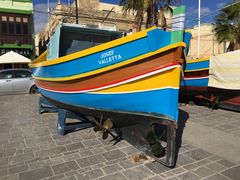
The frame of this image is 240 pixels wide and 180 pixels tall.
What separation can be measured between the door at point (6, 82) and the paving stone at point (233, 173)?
11.1m

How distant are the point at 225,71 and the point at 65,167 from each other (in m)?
6.25

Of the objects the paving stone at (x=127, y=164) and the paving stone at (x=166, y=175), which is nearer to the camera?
the paving stone at (x=166, y=175)

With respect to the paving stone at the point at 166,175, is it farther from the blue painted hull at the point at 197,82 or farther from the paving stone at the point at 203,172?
the blue painted hull at the point at 197,82

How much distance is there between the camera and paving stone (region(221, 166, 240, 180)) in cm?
351

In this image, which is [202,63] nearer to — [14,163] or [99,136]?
[99,136]

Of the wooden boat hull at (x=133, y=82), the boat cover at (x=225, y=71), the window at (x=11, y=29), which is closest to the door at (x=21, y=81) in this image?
the wooden boat hull at (x=133, y=82)

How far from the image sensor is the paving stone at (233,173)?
3.51 meters

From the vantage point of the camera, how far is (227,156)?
4.30 meters

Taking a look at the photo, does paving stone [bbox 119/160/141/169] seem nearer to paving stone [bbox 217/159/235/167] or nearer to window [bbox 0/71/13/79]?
paving stone [bbox 217/159/235/167]

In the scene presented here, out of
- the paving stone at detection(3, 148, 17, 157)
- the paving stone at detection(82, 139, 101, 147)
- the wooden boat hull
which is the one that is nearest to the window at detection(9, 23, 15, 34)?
the wooden boat hull

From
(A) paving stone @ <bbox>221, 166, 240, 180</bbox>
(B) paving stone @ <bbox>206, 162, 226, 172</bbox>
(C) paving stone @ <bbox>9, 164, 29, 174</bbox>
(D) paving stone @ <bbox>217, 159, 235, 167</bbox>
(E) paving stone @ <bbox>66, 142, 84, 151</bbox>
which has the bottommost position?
(C) paving stone @ <bbox>9, 164, 29, 174</bbox>

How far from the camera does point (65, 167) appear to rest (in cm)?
385

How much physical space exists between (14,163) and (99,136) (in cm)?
A: 193

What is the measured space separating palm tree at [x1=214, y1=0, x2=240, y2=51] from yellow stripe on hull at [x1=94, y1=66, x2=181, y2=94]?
12.7 meters
